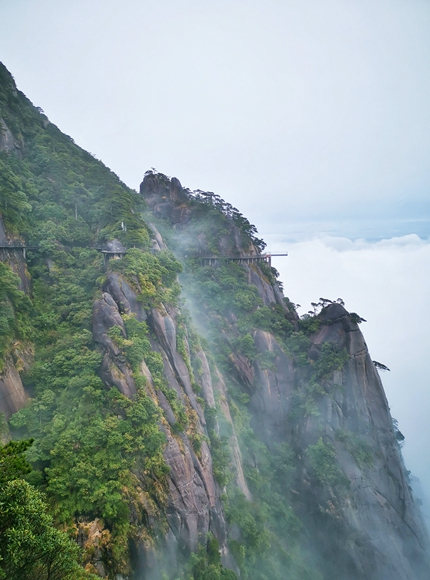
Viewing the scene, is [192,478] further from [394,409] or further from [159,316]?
[394,409]

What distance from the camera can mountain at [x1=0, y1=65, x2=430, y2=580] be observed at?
21531mm

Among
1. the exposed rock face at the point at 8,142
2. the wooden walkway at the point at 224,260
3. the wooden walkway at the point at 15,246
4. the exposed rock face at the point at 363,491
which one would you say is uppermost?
the exposed rock face at the point at 8,142

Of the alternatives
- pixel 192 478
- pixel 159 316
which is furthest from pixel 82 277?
pixel 192 478

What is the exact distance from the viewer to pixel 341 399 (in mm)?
42969

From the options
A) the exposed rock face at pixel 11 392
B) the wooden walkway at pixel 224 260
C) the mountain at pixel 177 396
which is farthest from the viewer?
the wooden walkway at pixel 224 260

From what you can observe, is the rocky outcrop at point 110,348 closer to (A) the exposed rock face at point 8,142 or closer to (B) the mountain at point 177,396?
(B) the mountain at point 177,396

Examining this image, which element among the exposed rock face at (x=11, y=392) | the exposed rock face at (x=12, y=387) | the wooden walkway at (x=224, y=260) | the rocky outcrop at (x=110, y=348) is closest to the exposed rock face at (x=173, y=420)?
the rocky outcrop at (x=110, y=348)

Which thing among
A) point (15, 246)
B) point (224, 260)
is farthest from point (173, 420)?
point (224, 260)

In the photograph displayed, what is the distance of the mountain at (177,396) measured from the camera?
70.6ft

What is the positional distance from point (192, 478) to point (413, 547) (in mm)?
31563

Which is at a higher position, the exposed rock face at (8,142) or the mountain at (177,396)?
the exposed rock face at (8,142)

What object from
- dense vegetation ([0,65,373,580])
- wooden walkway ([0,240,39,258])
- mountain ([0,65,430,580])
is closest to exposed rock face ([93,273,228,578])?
mountain ([0,65,430,580])

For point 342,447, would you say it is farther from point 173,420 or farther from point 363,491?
point 173,420

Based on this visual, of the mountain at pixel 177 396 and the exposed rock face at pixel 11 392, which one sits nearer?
the mountain at pixel 177 396
